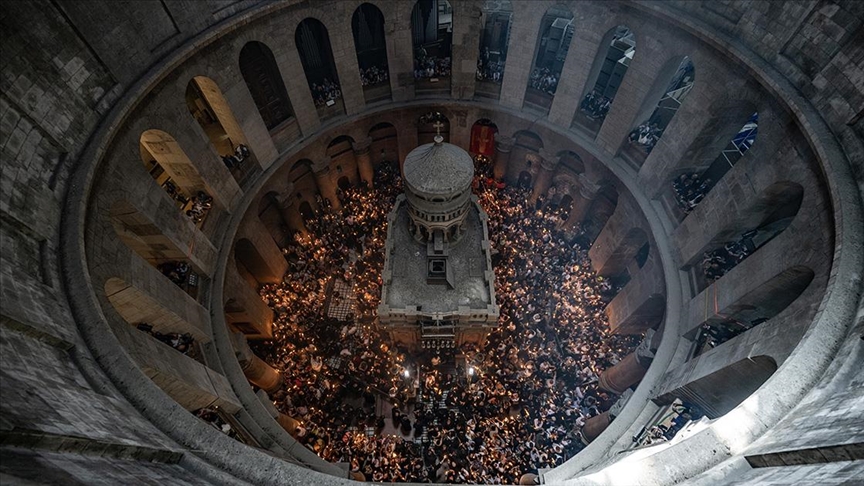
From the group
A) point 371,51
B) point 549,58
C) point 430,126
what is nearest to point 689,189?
point 549,58

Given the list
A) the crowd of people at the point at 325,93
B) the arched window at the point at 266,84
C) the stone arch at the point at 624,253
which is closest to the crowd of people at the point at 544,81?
the stone arch at the point at 624,253

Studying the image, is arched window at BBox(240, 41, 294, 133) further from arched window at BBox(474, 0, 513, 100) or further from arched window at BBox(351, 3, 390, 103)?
arched window at BBox(474, 0, 513, 100)

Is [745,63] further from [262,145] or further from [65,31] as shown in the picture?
[65,31]

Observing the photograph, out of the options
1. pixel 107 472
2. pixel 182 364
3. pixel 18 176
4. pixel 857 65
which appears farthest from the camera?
pixel 182 364

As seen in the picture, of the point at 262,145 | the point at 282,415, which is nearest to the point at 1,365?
the point at 282,415

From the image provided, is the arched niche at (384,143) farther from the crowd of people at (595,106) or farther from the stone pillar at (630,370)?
the stone pillar at (630,370)

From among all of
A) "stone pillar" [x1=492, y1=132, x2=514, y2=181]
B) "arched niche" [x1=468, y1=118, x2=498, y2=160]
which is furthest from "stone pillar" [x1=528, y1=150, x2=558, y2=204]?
"arched niche" [x1=468, y1=118, x2=498, y2=160]
